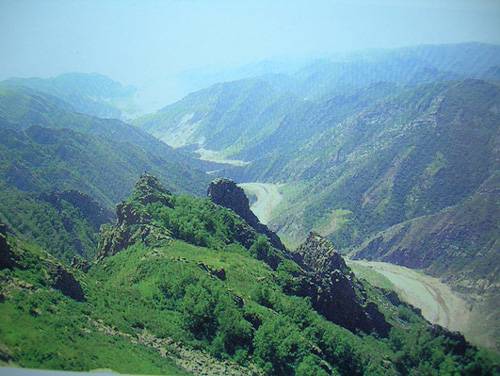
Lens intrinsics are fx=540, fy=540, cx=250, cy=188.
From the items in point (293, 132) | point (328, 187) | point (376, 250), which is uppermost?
point (293, 132)

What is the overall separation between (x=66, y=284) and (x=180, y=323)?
168 inches

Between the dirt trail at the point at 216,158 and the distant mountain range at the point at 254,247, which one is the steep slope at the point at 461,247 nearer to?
the distant mountain range at the point at 254,247

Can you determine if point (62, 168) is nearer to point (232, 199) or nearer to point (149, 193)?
point (232, 199)

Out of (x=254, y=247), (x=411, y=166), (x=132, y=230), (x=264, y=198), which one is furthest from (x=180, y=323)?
(x=264, y=198)

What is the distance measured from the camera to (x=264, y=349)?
18.5m

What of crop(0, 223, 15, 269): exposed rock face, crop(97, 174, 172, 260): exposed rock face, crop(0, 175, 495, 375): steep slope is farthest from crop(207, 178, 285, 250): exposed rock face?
crop(0, 223, 15, 269): exposed rock face

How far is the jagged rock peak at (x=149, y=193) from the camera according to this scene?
36.2 metres

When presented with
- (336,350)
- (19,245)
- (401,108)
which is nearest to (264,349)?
(336,350)

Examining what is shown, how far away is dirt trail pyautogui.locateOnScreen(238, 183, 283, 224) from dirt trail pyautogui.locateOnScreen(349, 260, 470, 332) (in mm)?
34477

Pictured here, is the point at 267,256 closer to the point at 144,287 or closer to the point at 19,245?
the point at 144,287

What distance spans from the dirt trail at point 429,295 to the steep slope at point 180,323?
20.5 meters

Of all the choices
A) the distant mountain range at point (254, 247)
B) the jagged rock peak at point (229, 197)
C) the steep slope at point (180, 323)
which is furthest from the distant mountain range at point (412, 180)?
the steep slope at point (180, 323)

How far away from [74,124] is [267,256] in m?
113

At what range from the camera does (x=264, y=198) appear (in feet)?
415
